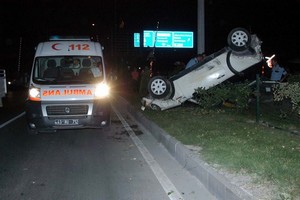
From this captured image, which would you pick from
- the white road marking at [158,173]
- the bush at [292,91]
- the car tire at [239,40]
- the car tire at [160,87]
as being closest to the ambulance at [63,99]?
the white road marking at [158,173]

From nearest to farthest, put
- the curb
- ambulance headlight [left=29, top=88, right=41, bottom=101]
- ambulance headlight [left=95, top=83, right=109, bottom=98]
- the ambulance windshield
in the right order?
the curb
ambulance headlight [left=29, top=88, right=41, bottom=101]
ambulance headlight [left=95, top=83, right=109, bottom=98]
the ambulance windshield

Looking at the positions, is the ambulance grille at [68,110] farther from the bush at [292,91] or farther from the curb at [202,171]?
the bush at [292,91]

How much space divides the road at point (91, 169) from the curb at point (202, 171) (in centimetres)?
11

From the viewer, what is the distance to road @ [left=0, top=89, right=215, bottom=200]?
5.75 m

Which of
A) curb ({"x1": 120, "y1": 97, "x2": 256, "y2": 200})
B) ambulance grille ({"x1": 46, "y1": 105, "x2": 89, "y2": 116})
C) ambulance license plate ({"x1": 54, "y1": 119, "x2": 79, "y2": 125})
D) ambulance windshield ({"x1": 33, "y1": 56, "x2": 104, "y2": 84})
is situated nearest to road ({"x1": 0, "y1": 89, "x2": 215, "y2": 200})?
curb ({"x1": 120, "y1": 97, "x2": 256, "y2": 200})

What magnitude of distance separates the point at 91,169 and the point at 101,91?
2.84 metres

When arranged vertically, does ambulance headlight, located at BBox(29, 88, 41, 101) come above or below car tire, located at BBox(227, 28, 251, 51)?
below

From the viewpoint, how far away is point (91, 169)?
7.07 m

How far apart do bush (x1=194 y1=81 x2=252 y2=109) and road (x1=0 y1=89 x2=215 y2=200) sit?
2665mm

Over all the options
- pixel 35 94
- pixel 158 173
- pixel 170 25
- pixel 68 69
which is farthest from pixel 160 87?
pixel 170 25

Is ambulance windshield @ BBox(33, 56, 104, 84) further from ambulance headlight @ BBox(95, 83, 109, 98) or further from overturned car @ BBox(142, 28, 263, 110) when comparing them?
overturned car @ BBox(142, 28, 263, 110)

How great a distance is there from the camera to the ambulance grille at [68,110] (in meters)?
9.36

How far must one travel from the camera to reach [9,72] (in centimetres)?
3769

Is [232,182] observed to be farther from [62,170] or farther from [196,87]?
[196,87]
